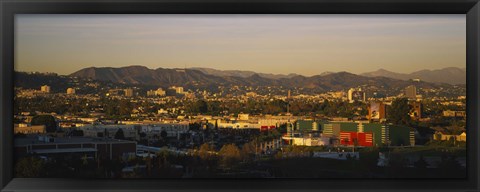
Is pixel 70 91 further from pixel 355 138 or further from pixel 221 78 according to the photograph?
pixel 355 138

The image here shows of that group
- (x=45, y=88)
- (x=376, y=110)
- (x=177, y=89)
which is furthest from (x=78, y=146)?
(x=376, y=110)

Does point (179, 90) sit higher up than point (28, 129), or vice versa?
point (179, 90)

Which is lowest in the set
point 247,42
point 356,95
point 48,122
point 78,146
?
point 78,146

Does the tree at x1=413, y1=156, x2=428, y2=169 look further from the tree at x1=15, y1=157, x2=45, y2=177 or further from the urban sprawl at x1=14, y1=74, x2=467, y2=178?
the tree at x1=15, y1=157, x2=45, y2=177

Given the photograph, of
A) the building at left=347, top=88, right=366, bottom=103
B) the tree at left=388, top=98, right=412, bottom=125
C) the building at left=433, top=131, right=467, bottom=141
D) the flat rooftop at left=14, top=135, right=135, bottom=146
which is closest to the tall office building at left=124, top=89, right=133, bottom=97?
the flat rooftop at left=14, top=135, right=135, bottom=146

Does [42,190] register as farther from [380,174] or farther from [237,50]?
[380,174]

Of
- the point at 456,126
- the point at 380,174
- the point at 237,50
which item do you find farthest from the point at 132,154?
the point at 456,126
